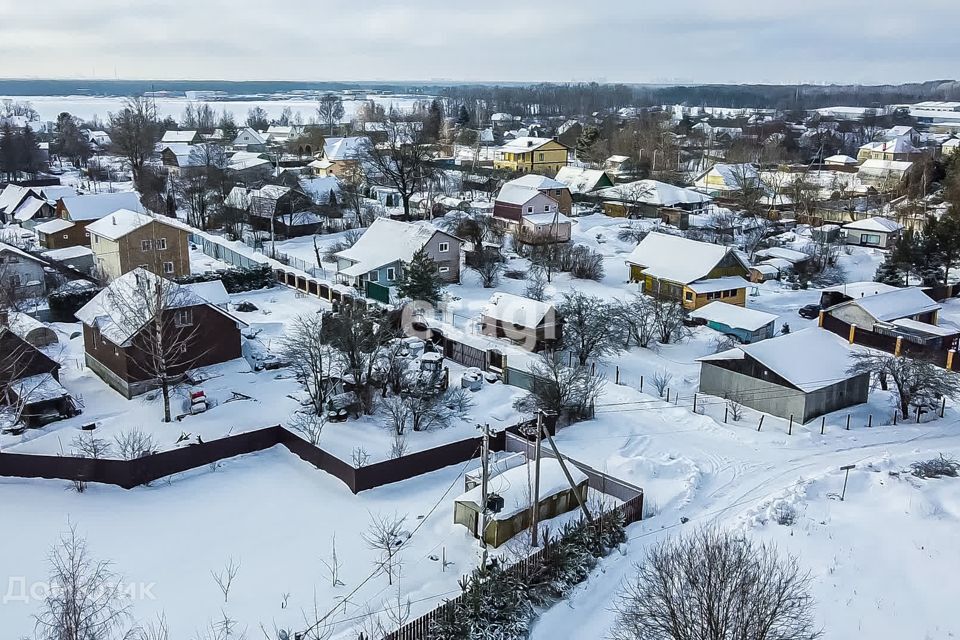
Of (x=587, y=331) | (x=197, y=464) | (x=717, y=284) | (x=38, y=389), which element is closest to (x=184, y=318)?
(x=38, y=389)

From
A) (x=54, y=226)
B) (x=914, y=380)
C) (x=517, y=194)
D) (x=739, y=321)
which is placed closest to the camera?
(x=914, y=380)

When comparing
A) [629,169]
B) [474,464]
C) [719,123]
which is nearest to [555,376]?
[474,464]

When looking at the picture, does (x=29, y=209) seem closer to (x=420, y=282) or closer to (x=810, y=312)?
(x=420, y=282)

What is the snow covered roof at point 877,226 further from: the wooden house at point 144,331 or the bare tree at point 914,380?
the wooden house at point 144,331

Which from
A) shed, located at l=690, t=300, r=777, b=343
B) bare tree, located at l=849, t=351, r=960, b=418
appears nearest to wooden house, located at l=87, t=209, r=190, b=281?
shed, located at l=690, t=300, r=777, b=343

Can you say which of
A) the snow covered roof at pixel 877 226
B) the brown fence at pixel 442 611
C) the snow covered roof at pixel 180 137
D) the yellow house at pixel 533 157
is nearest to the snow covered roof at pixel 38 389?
the brown fence at pixel 442 611
